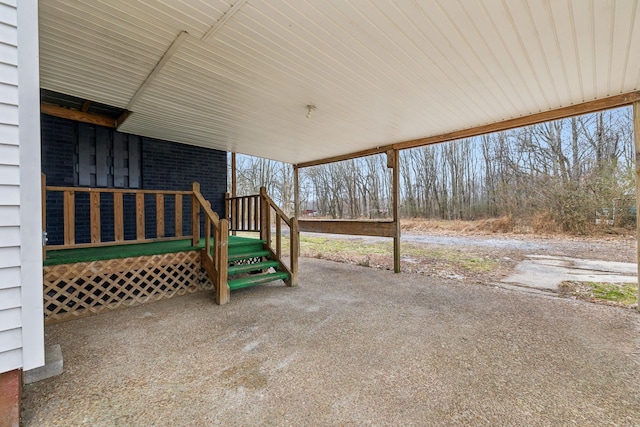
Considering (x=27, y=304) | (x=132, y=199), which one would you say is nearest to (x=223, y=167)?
(x=132, y=199)

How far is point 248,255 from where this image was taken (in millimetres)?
4523

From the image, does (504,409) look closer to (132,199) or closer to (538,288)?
(538,288)

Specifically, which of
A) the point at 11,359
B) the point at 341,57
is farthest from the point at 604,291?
the point at 11,359

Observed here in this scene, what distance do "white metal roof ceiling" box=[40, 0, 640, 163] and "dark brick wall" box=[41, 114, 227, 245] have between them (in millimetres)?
1384

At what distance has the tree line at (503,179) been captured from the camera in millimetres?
7812

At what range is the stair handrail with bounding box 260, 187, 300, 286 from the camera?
452 centimetres

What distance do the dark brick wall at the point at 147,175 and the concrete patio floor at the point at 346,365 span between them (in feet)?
7.19

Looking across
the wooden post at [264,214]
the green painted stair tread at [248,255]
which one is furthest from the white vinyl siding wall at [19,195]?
the wooden post at [264,214]

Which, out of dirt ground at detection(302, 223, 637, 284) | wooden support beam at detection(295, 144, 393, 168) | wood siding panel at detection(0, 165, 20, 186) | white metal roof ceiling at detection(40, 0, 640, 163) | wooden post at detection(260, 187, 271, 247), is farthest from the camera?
wooden support beam at detection(295, 144, 393, 168)

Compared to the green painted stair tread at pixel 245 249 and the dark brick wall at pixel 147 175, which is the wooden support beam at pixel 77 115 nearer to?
the dark brick wall at pixel 147 175

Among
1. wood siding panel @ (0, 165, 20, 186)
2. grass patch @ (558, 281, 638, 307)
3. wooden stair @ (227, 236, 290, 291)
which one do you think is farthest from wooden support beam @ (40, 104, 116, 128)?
grass patch @ (558, 281, 638, 307)

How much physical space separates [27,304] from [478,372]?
9.62 feet

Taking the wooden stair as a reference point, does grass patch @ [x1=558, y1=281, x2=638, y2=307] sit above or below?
below

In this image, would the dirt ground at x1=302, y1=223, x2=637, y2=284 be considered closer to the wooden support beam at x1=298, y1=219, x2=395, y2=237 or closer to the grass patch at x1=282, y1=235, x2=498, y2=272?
the grass patch at x1=282, y1=235, x2=498, y2=272
